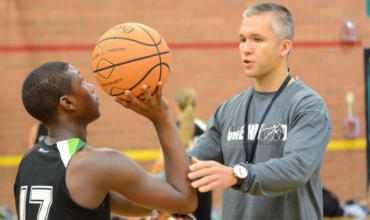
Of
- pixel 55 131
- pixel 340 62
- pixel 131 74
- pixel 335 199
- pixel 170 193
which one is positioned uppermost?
pixel 131 74

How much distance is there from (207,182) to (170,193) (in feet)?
0.68

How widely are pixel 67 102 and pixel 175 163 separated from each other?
0.63 m

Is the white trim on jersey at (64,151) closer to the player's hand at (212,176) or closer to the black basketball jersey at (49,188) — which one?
the black basketball jersey at (49,188)

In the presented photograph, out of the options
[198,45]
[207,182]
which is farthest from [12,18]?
[207,182]

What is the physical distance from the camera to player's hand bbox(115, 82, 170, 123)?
2.76 meters

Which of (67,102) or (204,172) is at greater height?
(67,102)

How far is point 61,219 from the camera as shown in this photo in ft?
8.48

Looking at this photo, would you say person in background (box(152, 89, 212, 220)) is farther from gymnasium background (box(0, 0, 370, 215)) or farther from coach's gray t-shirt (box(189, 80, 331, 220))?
coach's gray t-shirt (box(189, 80, 331, 220))

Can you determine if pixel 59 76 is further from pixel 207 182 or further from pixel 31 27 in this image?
pixel 31 27

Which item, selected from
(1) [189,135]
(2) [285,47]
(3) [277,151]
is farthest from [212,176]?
(1) [189,135]

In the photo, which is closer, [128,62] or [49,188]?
[49,188]

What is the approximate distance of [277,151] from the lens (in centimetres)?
308

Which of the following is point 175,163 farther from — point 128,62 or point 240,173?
point 128,62

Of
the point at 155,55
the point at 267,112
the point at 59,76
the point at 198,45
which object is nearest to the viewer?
the point at 59,76
